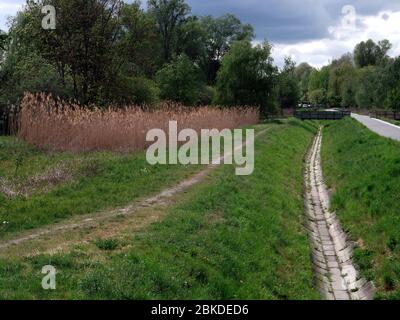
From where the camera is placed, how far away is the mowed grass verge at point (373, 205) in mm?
9336

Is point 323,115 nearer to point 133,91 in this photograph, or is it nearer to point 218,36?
point 218,36

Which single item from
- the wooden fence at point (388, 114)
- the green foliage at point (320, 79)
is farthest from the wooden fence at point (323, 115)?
the green foliage at point (320, 79)

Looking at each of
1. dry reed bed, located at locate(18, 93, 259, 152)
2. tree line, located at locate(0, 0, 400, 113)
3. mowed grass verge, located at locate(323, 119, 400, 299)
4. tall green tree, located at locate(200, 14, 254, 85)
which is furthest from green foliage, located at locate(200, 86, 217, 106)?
dry reed bed, located at locate(18, 93, 259, 152)

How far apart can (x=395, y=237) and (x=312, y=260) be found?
167 cm

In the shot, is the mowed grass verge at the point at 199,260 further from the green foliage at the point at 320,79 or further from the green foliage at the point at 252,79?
the green foliage at the point at 320,79

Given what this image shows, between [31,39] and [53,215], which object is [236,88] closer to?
[31,39]

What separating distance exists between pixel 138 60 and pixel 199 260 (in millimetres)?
38171

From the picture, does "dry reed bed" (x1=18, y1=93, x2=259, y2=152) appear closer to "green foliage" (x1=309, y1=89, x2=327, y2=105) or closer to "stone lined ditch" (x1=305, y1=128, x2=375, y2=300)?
"stone lined ditch" (x1=305, y1=128, x2=375, y2=300)

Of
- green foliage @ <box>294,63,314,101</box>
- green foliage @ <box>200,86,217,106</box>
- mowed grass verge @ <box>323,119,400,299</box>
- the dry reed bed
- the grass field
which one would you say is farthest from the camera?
green foliage @ <box>294,63,314,101</box>

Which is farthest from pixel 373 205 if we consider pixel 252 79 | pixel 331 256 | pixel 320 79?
pixel 320 79

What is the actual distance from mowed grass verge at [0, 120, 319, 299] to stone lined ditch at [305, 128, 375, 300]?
32cm

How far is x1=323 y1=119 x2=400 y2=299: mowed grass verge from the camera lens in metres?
9.34

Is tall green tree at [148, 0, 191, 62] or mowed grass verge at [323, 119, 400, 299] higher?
tall green tree at [148, 0, 191, 62]
